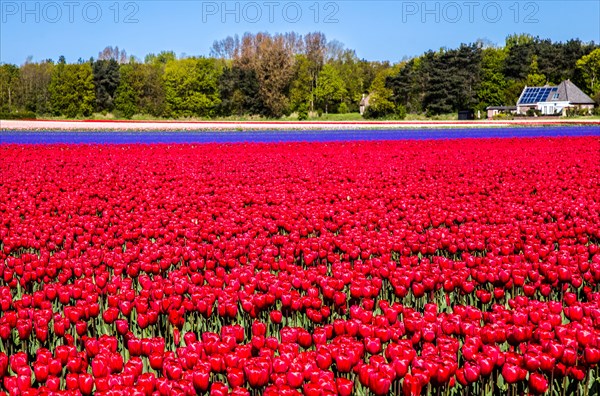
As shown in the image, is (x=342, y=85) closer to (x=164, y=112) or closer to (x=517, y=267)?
(x=164, y=112)

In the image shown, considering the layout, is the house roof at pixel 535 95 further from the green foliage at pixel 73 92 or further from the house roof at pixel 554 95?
the green foliage at pixel 73 92

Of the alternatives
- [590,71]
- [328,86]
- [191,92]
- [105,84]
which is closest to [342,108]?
[328,86]

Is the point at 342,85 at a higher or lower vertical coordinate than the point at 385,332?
higher

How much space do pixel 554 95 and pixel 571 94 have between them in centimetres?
292

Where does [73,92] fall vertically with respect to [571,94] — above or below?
above

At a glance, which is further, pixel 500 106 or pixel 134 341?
pixel 500 106

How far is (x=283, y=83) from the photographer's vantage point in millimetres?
68750

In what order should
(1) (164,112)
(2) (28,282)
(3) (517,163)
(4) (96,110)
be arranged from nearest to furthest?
(2) (28,282)
(3) (517,163)
(1) (164,112)
(4) (96,110)

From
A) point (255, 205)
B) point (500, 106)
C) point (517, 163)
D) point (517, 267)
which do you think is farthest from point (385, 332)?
point (500, 106)

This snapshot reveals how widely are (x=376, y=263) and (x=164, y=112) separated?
221 feet

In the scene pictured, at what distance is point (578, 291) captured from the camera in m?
5.77

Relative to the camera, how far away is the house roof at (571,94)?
289 ft

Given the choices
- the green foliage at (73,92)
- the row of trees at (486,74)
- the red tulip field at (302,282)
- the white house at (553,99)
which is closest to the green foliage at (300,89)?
the row of trees at (486,74)

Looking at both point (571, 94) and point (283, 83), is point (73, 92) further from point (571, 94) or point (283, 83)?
point (571, 94)
